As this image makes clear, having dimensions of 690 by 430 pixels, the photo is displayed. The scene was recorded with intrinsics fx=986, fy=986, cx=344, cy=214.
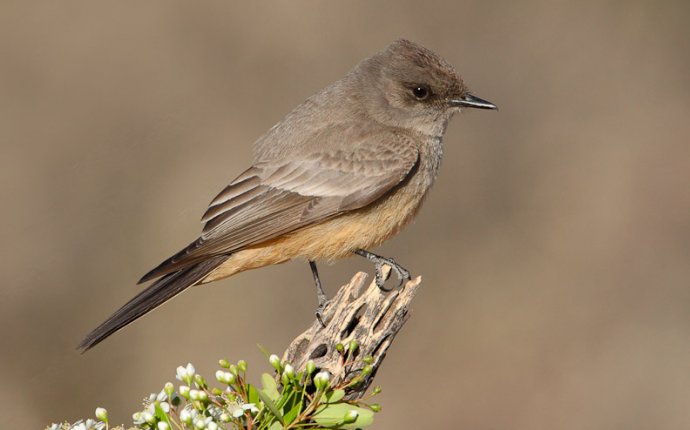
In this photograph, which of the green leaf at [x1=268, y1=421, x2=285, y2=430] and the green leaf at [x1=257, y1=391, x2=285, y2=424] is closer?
the green leaf at [x1=257, y1=391, x2=285, y2=424]

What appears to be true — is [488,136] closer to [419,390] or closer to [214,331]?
[419,390]

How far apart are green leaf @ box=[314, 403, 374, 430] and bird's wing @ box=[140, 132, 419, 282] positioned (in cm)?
232

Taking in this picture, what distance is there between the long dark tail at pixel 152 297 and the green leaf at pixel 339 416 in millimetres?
1984

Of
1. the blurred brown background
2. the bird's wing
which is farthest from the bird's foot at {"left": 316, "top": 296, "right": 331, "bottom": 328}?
the blurred brown background

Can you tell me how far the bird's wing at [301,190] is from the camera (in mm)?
6184

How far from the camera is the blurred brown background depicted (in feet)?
29.7

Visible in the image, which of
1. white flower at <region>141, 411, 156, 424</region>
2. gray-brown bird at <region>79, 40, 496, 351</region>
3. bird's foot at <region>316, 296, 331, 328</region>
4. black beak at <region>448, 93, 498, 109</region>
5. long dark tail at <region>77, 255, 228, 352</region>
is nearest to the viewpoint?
white flower at <region>141, 411, 156, 424</region>

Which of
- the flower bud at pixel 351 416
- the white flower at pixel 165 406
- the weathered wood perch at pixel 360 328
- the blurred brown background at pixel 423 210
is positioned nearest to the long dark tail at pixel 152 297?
the weathered wood perch at pixel 360 328

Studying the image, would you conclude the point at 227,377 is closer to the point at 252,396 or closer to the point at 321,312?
the point at 252,396

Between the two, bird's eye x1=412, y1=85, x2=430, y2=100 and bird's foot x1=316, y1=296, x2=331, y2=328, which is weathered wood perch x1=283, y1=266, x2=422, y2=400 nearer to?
bird's foot x1=316, y1=296, x2=331, y2=328

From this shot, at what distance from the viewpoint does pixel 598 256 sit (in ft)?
34.1

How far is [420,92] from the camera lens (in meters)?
6.92

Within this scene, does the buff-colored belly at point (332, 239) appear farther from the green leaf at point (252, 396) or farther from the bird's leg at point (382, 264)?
the green leaf at point (252, 396)

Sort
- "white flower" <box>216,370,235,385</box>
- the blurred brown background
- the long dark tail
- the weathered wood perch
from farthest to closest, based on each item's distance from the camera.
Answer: the blurred brown background → the long dark tail → the weathered wood perch → "white flower" <box>216,370,235,385</box>
